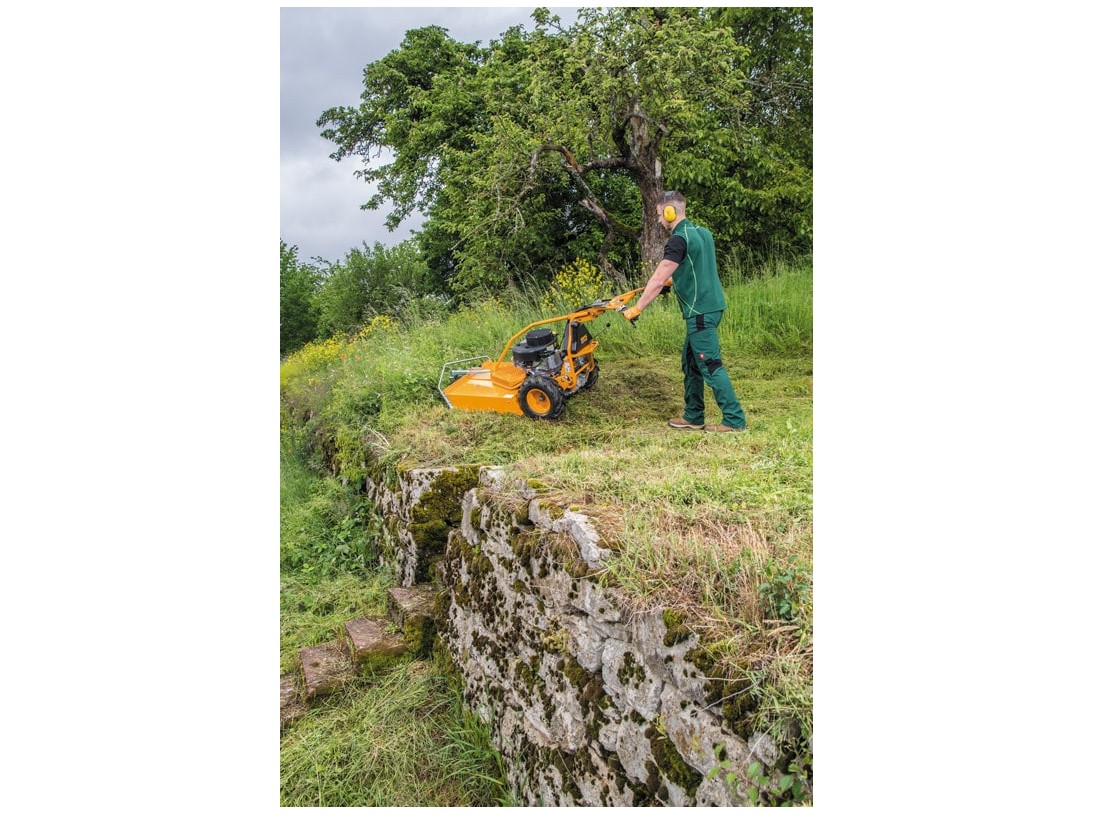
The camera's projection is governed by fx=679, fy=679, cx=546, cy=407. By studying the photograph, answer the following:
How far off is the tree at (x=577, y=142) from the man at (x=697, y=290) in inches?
114

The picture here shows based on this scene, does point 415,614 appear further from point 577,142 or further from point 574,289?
point 577,142

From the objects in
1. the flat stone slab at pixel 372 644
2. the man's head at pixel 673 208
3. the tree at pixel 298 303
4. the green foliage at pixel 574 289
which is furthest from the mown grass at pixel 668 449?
the tree at pixel 298 303

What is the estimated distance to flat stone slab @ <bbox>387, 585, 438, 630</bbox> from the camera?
153 inches

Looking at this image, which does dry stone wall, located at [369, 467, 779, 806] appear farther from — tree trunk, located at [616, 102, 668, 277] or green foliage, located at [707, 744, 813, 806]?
tree trunk, located at [616, 102, 668, 277]

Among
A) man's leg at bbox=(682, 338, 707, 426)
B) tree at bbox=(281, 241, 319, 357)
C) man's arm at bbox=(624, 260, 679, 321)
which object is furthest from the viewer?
tree at bbox=(281, 241, 319, 357)

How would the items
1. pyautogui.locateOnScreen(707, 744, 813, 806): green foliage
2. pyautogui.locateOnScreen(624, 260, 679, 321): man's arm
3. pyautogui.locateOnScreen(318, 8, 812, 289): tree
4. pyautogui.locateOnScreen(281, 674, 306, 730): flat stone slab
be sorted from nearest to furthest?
pyautogui.locateOnScreen(707, 744, 813, 806): green foliage, pyautogui.locateOnScreen(281, 674, 306, 730): flat stone slab, pyautogui.locateOnScreen(624, 260, 679, 321): man's arm, pyautogui.locateOnScreen(318, 8, 812, 289): tree

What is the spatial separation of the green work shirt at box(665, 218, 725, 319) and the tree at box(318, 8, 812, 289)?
2.90 meters

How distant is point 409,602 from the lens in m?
4.01

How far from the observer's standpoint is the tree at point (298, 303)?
38.7 feet

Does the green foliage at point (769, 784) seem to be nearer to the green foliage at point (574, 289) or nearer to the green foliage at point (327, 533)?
the green foliage at point (327, 533)

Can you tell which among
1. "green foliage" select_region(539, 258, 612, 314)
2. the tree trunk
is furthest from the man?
the tree trunk

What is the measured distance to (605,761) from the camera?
2254mm

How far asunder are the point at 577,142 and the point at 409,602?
18.3ft

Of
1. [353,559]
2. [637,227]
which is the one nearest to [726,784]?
[353,559]
